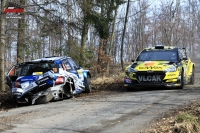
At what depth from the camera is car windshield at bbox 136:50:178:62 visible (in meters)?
12.7

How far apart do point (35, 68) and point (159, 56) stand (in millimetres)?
5020

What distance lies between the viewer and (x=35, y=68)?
1110cm

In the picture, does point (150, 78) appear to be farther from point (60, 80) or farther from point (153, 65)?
point (60, 80)

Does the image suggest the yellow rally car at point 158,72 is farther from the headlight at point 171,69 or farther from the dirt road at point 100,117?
the dirt road at point 100,117

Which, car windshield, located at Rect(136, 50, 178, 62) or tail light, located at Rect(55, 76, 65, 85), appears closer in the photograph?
tail light, located at Rect(55, 76, 65, 85)

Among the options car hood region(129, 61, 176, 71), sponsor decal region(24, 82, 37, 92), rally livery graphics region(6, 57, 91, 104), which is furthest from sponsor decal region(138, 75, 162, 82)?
sponsor decal region(24, 82, 37, 92)

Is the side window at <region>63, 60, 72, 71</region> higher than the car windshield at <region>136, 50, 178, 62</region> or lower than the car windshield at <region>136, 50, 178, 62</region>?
lower

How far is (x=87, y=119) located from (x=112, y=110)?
1156 mm

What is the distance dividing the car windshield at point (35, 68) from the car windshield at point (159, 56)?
3995mm

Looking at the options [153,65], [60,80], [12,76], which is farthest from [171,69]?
[12,76]

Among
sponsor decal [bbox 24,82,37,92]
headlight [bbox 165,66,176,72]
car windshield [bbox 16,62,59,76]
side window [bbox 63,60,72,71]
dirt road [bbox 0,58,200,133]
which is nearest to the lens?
dirt road [bbox 0,58,200,133]

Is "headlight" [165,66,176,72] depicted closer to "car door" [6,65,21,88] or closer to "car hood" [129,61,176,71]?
"car hood" [129,61,176,71]

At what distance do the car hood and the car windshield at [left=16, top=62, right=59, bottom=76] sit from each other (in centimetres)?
312

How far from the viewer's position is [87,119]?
7219mm
